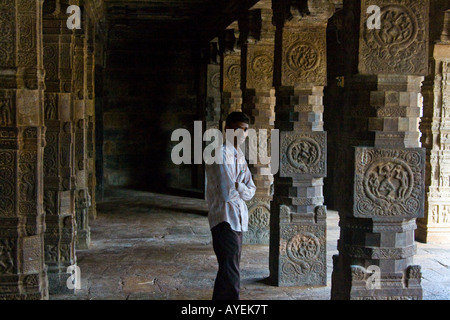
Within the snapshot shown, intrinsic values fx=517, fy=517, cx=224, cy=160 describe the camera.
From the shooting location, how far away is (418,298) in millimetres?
4332

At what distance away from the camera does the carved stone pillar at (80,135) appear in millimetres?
7730

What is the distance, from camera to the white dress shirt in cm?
475

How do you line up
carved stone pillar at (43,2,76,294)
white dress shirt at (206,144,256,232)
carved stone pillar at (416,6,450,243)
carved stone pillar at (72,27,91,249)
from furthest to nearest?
1. carved stone pillar at (416,6,450,243)
2. carved stone pillar at (72,27,91,249)
3. carved stone pillar at (43,2,76,294)
4. white dress shirt at (206,144,256,232)

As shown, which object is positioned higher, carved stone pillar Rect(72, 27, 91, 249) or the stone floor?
carved stone pillar Rect(72, 27, 91, 249)

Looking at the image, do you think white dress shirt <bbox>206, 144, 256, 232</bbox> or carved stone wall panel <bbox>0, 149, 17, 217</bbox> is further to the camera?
white dress shirt <bbox>206, 144, 256, 232</bbox>

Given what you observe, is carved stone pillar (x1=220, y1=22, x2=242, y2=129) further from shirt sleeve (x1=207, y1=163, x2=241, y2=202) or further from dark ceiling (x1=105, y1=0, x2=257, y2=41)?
shirt sleeve (x1=207, y1=163, x2=241, y2=202)

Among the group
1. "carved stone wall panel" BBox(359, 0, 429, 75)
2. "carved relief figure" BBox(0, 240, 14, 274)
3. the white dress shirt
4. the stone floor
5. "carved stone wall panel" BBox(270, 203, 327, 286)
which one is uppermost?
"carved stone wall panel" BBox(359, 0, 429, 75)

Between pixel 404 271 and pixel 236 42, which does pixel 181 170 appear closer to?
pixel 236 42

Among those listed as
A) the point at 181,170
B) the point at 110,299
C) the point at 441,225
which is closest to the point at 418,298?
the point at 110,299

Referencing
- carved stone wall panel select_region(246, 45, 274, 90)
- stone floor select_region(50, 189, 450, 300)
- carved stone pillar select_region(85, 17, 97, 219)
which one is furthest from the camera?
carved stone pillar select_region(85, 17, 97, 219)

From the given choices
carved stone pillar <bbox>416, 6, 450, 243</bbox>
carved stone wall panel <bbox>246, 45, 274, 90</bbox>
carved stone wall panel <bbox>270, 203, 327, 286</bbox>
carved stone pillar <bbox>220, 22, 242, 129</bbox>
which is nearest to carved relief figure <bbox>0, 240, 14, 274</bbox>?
carved stone wall panel <bbox>270, 203, 327, 286</bbox>

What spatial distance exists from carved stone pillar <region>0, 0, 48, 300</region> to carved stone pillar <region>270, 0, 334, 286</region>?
303 cm

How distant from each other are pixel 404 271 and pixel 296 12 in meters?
3.35

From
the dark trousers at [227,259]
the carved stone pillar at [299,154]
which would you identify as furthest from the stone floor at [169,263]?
the dark trousers at [227,259]
